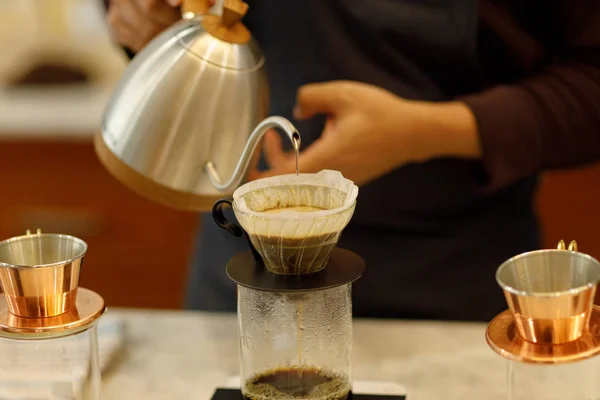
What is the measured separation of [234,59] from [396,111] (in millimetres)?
228

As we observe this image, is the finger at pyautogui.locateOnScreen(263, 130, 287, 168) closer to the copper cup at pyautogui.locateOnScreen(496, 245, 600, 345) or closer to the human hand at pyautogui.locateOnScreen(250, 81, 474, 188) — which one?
the human hand at pyautogui.locateOnScreen(250, 81, 474, 188)

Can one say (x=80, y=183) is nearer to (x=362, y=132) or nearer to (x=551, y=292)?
(x=362, y=132)

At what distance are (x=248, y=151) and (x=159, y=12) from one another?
10.6 inches

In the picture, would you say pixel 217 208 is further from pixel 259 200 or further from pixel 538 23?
pixel 538 23

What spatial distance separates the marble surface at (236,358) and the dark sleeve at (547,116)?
0.19 m

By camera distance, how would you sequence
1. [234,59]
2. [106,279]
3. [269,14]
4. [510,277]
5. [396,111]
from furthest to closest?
[106,279] → [269,14] → [396,111] → [234,59] → [510,277]

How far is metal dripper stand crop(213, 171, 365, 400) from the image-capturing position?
58 centimetres

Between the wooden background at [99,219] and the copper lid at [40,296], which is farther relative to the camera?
the wooden background at [99,219]

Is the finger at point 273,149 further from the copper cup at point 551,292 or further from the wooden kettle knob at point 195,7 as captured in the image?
the copper cup at point 551,292

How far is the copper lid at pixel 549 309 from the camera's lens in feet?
1.78

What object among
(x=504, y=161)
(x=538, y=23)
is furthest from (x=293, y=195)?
(x=538, y=23)

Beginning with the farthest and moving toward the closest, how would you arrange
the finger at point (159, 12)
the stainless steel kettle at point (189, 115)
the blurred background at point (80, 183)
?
the blurred background at point (80, 183) → the finger at point (159, 12) → the stainless steel kettle at point (189, 115)

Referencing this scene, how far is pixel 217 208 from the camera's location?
63 cm

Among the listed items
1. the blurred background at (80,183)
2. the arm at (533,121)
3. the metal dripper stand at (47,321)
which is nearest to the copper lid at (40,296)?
the metal dripper stand at (47,321)
